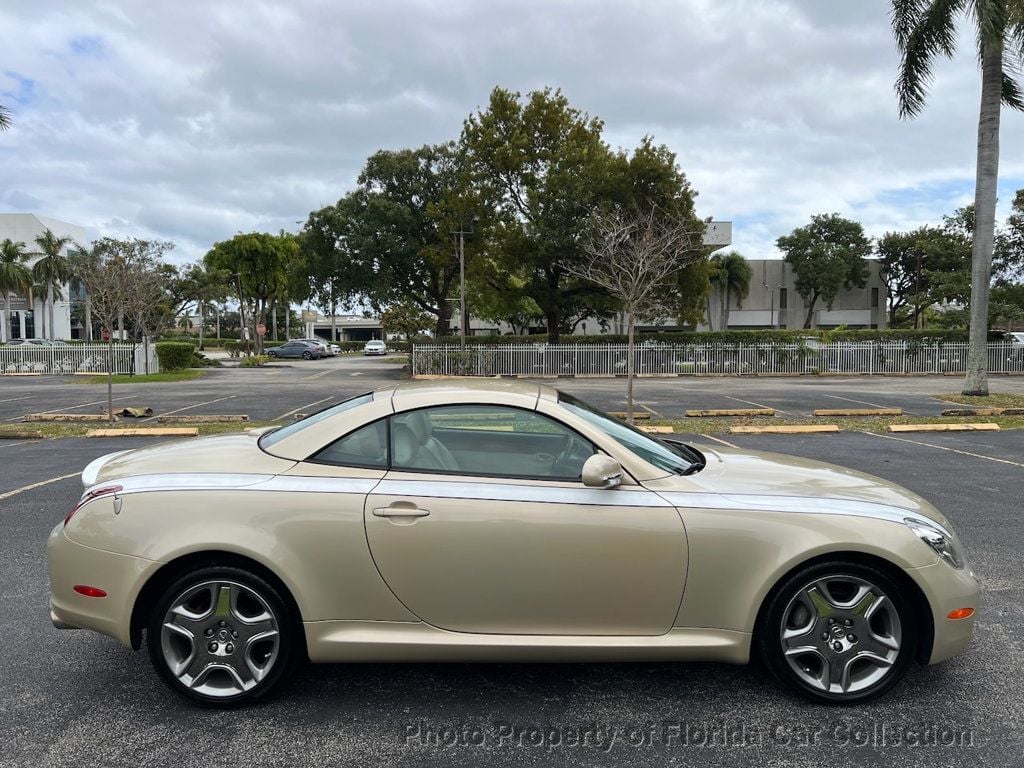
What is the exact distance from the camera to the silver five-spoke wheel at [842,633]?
3006mm

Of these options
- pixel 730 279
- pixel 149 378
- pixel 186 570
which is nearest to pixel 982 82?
pixel 186 570

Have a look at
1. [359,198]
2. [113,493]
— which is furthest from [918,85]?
[359,198]

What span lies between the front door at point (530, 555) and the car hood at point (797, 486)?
1.29 ft

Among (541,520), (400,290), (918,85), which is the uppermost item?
(918,85)

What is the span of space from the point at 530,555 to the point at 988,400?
57.6 feet

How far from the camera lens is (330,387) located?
22281 mm

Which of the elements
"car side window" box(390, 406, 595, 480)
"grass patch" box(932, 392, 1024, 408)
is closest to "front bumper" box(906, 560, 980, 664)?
"car side window" box(390, 406, 595, 480)

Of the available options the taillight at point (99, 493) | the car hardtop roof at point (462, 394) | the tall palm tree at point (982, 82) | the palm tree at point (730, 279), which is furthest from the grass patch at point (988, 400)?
the palm tree at point (730, 279)

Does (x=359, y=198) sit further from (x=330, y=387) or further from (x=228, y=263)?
(x=228, y=263)

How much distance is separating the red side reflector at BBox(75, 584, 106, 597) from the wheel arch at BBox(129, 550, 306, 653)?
7.4 inches

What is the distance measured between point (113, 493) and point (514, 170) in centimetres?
2694

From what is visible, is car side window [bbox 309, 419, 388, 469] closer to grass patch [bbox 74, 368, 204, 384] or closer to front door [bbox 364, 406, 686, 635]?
front door [bbox 364, 406, 686, 635]

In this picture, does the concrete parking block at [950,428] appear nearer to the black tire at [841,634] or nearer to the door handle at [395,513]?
the black tire at [841,634]

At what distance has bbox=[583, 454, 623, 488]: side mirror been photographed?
2.96 meters
